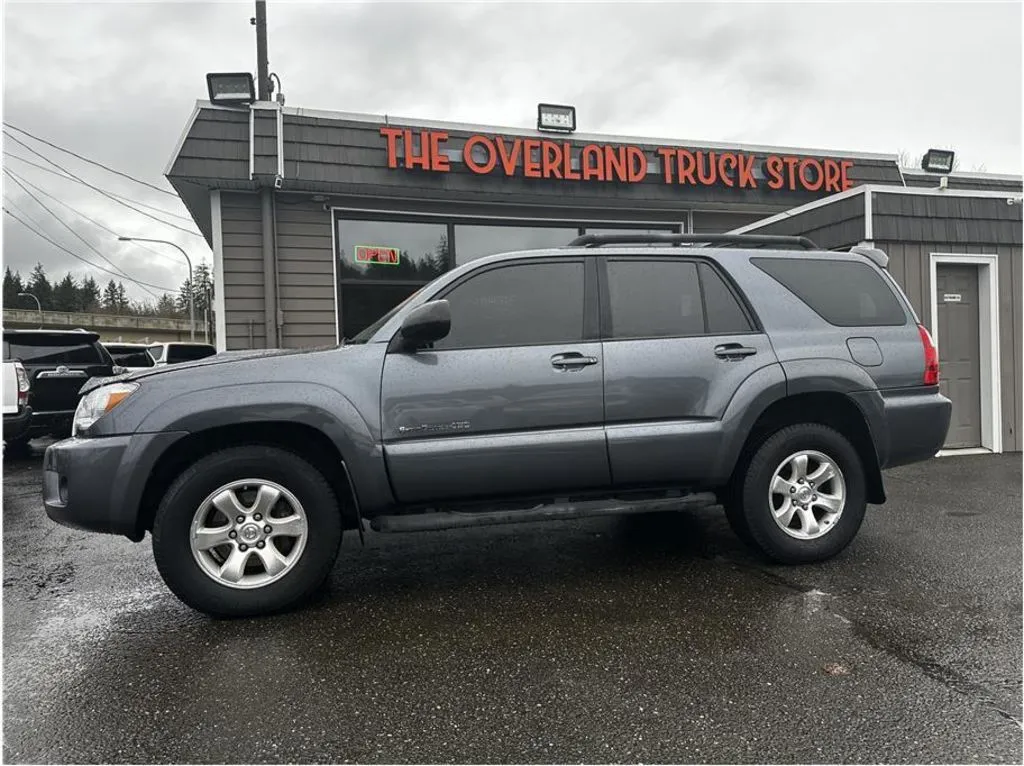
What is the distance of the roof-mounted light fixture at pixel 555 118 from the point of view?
28.3ft

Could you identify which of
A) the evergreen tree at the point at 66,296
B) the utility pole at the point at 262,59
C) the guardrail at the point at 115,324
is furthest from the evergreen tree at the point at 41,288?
the utility pole at the point at 262,59

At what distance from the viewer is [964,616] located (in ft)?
10.3

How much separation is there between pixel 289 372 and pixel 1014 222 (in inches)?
319

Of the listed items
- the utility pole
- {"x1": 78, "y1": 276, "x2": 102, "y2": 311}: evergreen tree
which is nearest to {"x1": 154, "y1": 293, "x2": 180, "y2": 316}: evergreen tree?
{"x1": 78, "y1": 276, "x2": 102, "y2": 311}: evergreen tree

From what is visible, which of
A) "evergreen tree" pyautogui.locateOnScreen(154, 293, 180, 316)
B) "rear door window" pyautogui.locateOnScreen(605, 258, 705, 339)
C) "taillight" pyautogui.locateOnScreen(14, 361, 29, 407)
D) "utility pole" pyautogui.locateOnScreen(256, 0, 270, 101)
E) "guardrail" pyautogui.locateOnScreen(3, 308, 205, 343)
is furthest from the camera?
"evergreen tree" pyautogui.locateOnScreen(154, 293, 180, 316)

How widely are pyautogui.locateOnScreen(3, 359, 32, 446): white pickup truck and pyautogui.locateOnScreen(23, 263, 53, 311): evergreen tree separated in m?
81.7

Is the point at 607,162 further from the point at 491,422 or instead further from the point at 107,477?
the point at 107,477

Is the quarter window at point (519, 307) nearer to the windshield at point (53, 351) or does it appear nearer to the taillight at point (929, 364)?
the taillight at point (929, 364)

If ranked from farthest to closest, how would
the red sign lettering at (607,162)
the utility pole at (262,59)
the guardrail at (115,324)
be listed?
the guardrail at (115,324), the utility pole at (262,59), the red sign lettering at (607,162)

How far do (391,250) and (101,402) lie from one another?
6126mm

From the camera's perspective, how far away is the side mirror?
3.25 metres

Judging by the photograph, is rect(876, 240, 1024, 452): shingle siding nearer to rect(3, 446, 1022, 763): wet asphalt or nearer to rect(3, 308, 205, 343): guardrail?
rect(3, 446, 1022, 763): wet asphalt

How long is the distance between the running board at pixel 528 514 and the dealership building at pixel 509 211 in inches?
188

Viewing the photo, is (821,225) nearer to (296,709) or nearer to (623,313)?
(623,313)
